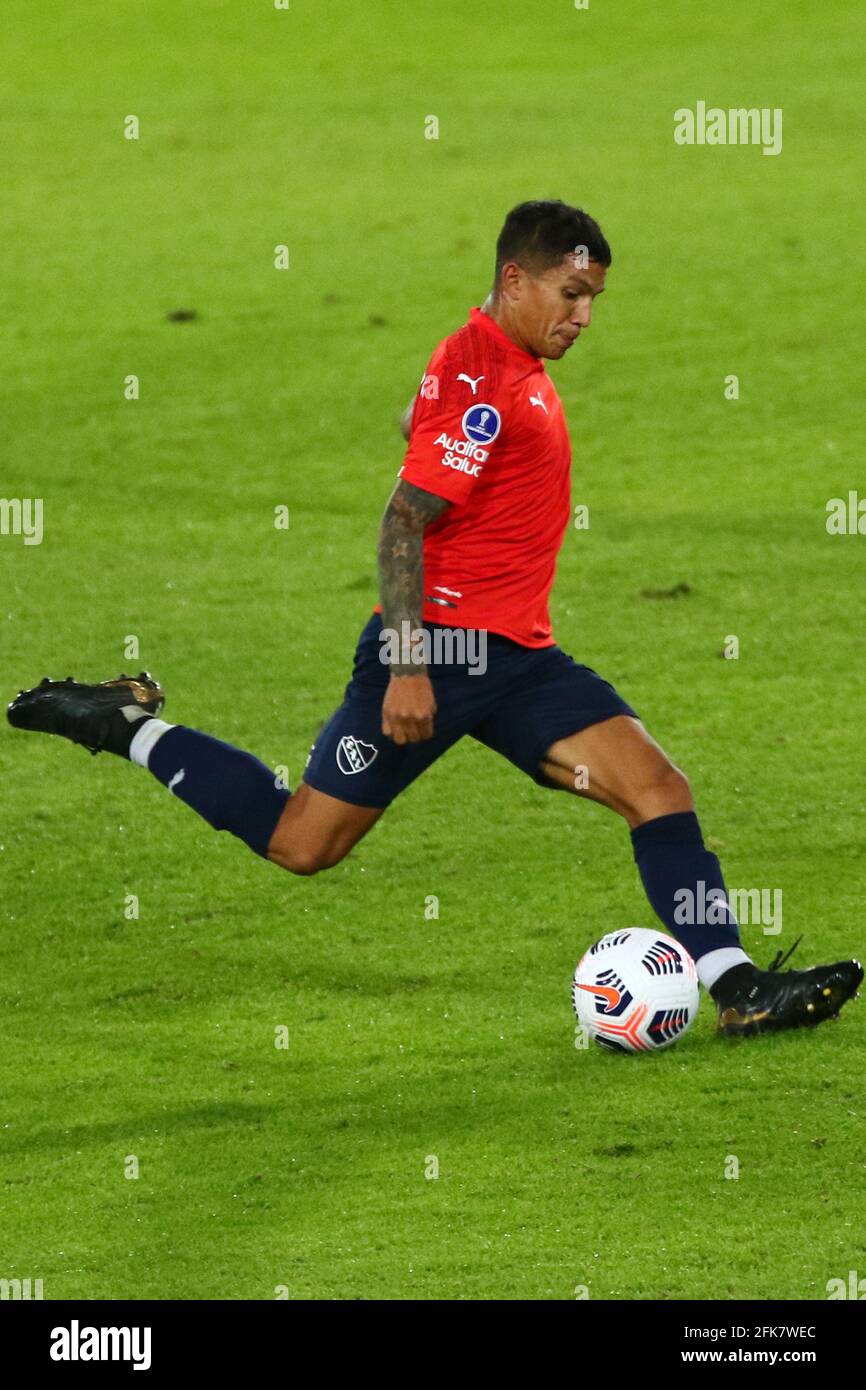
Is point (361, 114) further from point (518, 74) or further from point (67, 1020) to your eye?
point (67, 1020)

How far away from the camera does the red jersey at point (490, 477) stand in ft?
20.5

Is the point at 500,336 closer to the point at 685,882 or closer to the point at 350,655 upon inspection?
the point at 685,882

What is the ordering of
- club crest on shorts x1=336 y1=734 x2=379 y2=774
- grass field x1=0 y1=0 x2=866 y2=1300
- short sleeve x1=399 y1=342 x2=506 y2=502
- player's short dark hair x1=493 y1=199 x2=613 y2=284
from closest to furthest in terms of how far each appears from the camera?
grass field x1=0 y1=0 x2=866 y2=1300, short sleeve x1=399 y1=342 x2=506 y2=502, player's short dark hair x1=493 y1=199 x2=613 y2=284, club crest on shorts x1=336 y1=734 x2=379 y2=774

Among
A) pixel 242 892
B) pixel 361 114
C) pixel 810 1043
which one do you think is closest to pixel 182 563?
pixel 242 892

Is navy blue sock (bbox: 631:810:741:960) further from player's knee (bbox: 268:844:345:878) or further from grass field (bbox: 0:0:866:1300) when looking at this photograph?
player's knee (bbox: 268:844:345:878)

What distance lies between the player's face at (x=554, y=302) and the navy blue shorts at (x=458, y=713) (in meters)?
0.86

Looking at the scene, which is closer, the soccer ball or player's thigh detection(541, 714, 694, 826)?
the soccer ball

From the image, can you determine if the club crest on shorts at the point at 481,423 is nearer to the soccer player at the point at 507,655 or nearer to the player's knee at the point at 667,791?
the soccer player at the point at 507,655

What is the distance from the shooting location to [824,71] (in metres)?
25.5

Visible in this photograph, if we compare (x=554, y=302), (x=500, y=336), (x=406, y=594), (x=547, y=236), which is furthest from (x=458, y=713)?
(x=547, y=236)

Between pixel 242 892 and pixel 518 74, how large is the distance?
775 inches

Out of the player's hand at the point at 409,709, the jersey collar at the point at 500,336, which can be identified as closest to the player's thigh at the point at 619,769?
the player's hand at the point at 409,709

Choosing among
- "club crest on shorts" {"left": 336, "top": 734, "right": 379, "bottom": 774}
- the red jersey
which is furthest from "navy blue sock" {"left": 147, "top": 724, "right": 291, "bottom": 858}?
the red jersey

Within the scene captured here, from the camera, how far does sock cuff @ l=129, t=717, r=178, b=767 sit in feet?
23.5
